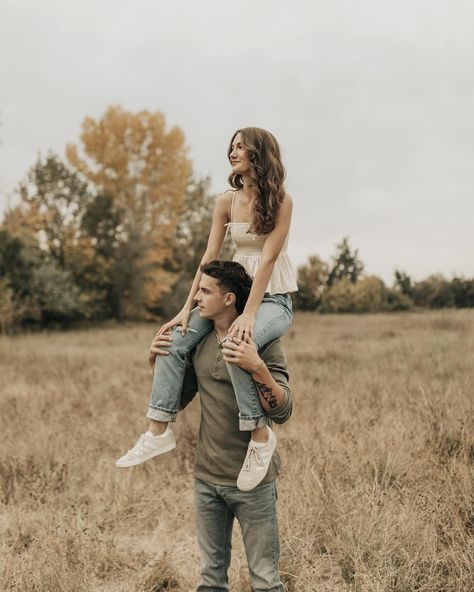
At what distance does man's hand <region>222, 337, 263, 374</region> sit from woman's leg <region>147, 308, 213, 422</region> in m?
0.32

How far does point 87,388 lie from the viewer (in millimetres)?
8320

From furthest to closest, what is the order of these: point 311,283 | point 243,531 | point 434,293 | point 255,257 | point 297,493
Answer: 1. point 311,283
2. point 434,293
3. point 297,493
4. point 255,257
5. point 243,531

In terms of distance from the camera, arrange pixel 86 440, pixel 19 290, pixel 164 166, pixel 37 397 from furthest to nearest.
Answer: pixel 164 166
pixel 19 290
pixel 37 397
pixel 86 440

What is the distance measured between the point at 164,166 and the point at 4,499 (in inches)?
928

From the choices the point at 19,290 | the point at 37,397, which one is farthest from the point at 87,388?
the point at 19,290

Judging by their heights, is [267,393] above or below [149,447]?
above

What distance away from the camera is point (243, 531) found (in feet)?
7.75

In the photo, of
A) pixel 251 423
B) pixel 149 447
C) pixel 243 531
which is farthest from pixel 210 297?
pixel 243 531

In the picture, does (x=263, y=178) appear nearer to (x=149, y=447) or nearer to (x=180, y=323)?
(x=180, y=323)

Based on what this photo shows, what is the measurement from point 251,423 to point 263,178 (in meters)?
1.10

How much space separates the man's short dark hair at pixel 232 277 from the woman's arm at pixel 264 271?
0.06 meters

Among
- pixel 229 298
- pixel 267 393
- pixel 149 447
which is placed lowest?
pixel 149 447

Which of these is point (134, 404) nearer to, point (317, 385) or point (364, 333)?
point (317, 385)

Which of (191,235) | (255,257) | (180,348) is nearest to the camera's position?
(180,348)
